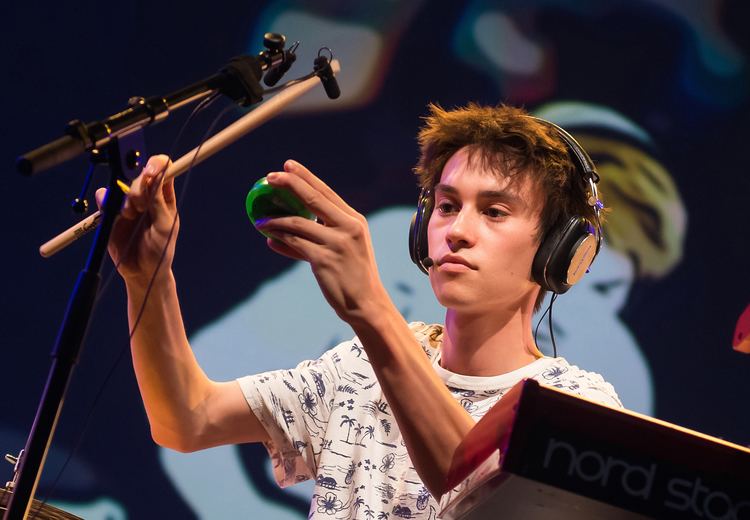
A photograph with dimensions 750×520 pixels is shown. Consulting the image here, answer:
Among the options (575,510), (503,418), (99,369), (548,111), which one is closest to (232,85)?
(503,418)

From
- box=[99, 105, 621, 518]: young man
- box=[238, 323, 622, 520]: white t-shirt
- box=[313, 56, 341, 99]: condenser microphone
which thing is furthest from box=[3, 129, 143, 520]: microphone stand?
box=[238, 323, 622, 520]: white t-shirt

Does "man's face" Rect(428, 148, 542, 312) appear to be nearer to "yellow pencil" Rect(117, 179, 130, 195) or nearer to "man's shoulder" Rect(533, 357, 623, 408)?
"man's shoulder" Rect(533, 357, 623, 408)

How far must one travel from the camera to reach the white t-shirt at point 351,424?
170cm

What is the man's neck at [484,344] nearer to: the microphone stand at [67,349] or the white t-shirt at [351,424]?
the white t-shirt at [351,424]

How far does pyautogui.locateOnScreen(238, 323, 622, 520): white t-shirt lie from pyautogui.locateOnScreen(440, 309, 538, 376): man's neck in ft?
0.12

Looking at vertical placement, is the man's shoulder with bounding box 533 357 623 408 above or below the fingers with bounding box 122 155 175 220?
below

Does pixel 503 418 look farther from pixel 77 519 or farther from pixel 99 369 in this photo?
pixel 99 369

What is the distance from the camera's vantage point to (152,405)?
1.72m

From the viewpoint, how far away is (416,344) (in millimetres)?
1397

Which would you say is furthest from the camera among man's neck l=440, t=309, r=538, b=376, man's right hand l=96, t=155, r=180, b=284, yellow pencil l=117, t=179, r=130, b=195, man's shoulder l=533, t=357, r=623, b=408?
man's neck l=440, t=309, r=538, b=376

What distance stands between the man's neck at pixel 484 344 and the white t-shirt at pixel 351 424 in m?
0.04

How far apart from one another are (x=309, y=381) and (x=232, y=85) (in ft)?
2.42

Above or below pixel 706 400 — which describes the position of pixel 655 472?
below

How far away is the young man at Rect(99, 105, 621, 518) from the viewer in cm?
166
